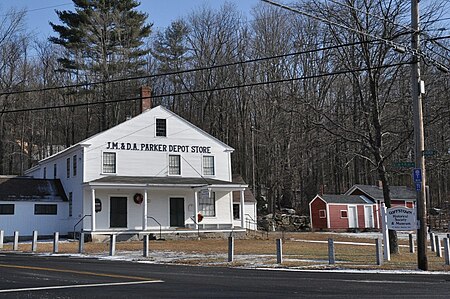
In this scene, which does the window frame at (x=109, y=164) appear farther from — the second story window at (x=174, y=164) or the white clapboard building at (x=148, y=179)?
the second story window at (x=174, y=164)

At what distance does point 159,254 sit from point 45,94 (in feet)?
118

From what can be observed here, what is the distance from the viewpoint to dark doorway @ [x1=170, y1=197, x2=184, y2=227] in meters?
38.6

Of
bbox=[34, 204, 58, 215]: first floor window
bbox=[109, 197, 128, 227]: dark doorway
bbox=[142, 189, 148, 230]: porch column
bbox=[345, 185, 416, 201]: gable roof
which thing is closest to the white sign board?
bbox=[142, 189, 148, 230]: porch column

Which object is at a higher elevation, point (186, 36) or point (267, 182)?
point (186, 36)

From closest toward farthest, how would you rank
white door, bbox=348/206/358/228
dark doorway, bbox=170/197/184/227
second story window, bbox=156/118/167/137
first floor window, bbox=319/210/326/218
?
dark doorway, bbox=170/197/184/227, second story window, bbox=156/118/167/137, first floor window, bbox=319/210/326/218, white door, bbox=348/206/358/228

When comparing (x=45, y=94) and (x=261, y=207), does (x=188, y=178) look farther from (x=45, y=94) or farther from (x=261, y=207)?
(x=45, y=94)

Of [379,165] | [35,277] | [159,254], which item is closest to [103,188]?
[159,254]

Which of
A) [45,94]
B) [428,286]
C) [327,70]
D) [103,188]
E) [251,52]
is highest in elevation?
[251,52]

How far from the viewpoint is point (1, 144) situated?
2141 inches

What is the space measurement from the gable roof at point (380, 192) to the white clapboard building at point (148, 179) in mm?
19424

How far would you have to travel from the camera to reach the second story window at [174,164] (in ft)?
128

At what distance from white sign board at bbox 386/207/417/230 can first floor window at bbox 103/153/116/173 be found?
852 inches

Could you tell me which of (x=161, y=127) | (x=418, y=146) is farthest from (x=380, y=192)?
(x=418, y=146)

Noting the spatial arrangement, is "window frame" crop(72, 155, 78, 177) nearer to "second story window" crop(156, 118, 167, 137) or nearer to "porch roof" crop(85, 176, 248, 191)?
"porch roof" crop(85, 176, 248, 191)
